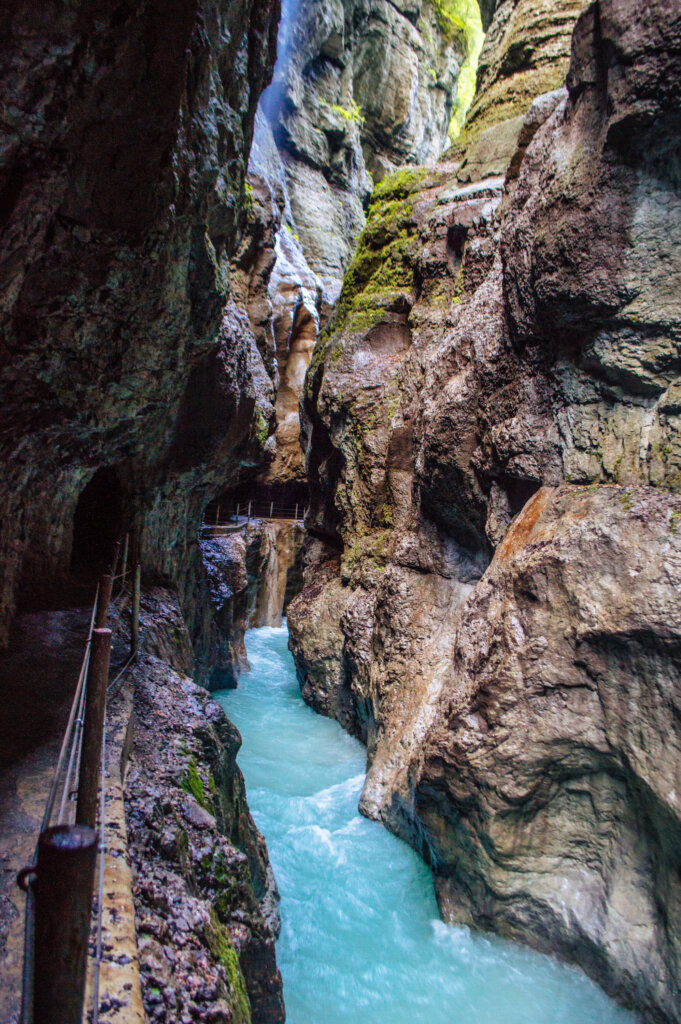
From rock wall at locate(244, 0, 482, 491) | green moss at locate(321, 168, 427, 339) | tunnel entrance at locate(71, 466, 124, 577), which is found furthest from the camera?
rock wall at locate(244, 0, 482, 491)

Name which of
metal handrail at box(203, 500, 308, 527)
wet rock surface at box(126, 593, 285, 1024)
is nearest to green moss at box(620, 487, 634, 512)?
wet rock surface at box(126, 593, 285, 1024)

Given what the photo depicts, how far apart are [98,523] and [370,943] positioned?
281 inches

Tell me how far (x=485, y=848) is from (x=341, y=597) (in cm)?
629

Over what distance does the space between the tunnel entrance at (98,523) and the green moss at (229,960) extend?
6448 millimetres

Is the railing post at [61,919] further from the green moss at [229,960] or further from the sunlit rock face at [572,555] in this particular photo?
the sunlit rock face at [572,555]

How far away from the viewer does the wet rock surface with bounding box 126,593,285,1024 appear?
8.47 ft

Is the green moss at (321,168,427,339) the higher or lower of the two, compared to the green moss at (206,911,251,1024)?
higher

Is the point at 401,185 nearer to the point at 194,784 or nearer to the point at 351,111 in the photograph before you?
the point at 194,784

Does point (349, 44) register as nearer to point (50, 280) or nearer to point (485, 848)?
point (50, 280)

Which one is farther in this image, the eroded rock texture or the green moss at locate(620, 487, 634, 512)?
the eroded rock texture

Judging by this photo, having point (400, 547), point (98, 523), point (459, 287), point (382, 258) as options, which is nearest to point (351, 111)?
point (382, 258)

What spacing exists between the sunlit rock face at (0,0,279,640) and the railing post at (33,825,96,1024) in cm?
337

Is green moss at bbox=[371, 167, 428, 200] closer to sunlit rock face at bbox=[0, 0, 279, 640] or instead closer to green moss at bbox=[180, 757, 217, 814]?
sunlit rock face at bbox=[0, 0, 279, 640]

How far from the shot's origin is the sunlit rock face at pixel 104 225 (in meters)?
3.19
